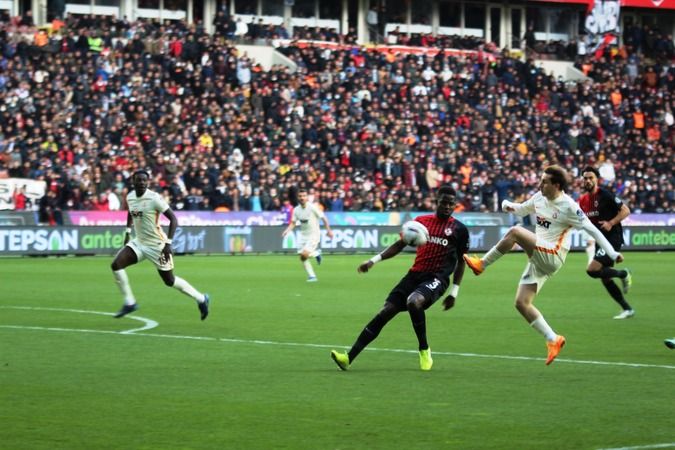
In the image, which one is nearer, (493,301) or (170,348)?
(170,348)

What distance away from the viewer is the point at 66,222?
131ft

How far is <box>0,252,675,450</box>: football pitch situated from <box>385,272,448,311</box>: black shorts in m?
0.75

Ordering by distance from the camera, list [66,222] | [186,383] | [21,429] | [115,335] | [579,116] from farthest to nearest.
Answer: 1. [579,116]
2. [66,222]
3. [115,335]
4. [186,383]
5. [21,429]

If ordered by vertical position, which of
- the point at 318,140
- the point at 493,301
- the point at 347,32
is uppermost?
the point at 347,32

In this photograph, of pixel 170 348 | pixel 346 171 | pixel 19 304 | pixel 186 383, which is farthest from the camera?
pixel 346 171

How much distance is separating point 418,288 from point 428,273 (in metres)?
0.21

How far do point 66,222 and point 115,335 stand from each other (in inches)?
954

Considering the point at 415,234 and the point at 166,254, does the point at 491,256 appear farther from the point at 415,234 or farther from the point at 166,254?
the point at 166,254

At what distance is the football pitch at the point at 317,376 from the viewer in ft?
30.1

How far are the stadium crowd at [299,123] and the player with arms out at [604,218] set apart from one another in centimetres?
2378

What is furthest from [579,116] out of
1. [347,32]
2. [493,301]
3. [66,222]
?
[493,301]

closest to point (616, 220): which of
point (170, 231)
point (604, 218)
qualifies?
point (604, 218)

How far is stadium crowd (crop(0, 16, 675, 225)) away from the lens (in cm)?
4225

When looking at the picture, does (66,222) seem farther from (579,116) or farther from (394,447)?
(394,447)
